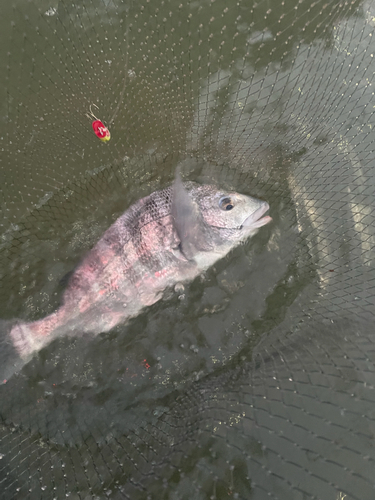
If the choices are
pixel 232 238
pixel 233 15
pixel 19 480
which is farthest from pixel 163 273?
pixel 233 15

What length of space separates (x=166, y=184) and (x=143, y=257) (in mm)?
1514

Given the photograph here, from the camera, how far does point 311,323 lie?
4.64m

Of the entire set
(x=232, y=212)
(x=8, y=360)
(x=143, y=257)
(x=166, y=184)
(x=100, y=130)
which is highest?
(x=100, y=130)

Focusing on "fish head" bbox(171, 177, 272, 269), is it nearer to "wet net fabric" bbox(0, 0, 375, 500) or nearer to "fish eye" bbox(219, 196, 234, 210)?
"fish eye" bbox(219, 196, 234, 210)

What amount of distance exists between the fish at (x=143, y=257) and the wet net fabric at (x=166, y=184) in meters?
0.24

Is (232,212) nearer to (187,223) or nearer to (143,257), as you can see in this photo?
(187,223)

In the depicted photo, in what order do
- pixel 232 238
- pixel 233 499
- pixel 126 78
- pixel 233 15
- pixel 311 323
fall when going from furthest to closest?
pixel 233 15
pixel 126 78
pixel 232 238
pixel 311 323
pixel 233 499

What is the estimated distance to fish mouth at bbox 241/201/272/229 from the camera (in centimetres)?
503

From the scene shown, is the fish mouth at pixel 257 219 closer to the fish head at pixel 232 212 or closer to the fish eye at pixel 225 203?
the fish head at pixel 232 212

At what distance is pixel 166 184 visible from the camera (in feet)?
18.1

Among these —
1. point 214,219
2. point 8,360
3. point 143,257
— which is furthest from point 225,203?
point 8,360

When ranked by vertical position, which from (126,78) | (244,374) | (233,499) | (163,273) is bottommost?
(233,499)

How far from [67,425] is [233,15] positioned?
776cm

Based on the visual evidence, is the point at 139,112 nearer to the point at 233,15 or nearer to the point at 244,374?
the point at 233,15
